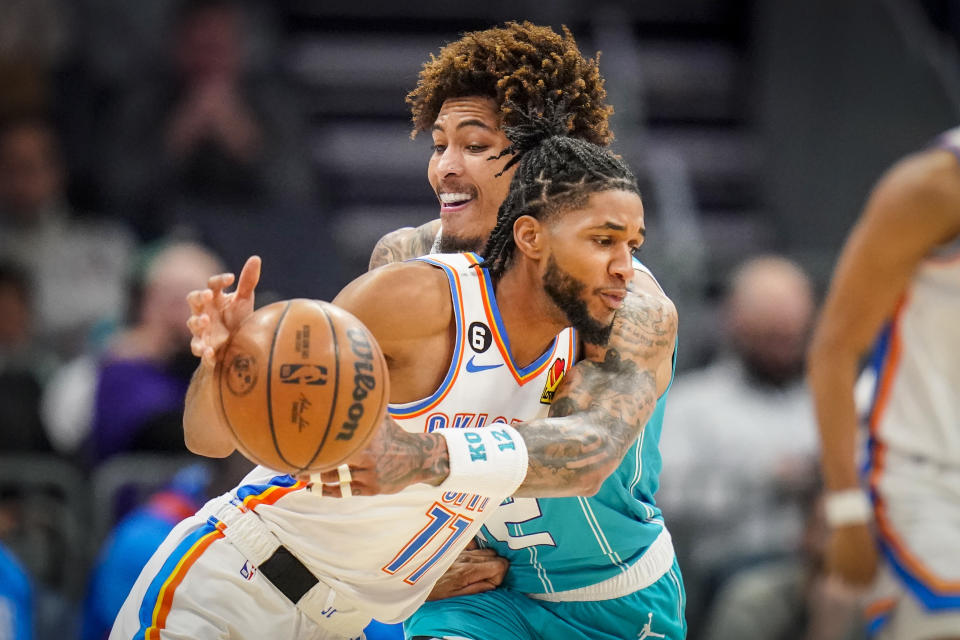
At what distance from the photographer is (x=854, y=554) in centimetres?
446

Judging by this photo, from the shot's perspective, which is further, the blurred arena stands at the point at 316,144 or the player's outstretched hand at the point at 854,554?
the blurred arena stands at the point at 316,144

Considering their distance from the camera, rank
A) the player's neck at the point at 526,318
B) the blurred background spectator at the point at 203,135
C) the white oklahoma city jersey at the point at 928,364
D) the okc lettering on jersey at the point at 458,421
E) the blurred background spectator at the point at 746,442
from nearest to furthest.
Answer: the okc lettering on jersey at the point at 458,421 → the player's neck at the point at 526,318 → the white oklahoma city jersey at the point at 928,364 → the blurred background spectator at the point at 746,442 → the blurred background spectator at the point at 203,135

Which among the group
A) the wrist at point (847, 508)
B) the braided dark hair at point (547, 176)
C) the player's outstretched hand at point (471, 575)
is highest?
the braided dark hair at point (547, 176)

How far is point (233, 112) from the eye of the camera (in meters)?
8.39

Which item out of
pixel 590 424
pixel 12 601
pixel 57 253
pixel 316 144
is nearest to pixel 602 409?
pixel 590 424

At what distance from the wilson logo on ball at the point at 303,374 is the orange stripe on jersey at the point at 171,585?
810 millimetres

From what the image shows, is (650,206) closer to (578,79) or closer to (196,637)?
(578,79)

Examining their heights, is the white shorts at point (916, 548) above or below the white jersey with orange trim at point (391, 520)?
below

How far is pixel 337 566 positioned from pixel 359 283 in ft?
2.27

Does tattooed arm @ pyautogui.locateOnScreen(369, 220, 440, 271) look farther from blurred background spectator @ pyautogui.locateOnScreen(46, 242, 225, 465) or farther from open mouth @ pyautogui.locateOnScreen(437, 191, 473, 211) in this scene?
blurred background spectator @ pyautogui.locateOnScreen(46, 242, 225, 465)

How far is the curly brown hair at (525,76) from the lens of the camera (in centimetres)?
367

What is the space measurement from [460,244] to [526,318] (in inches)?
18.5

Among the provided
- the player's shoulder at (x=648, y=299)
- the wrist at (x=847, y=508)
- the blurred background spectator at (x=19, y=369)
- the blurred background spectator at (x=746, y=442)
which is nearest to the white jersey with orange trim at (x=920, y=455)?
the wrist at (x=847, y=508)

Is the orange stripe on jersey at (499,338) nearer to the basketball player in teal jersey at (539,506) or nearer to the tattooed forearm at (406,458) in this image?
the basketball player in teal jersey at (539,506)
